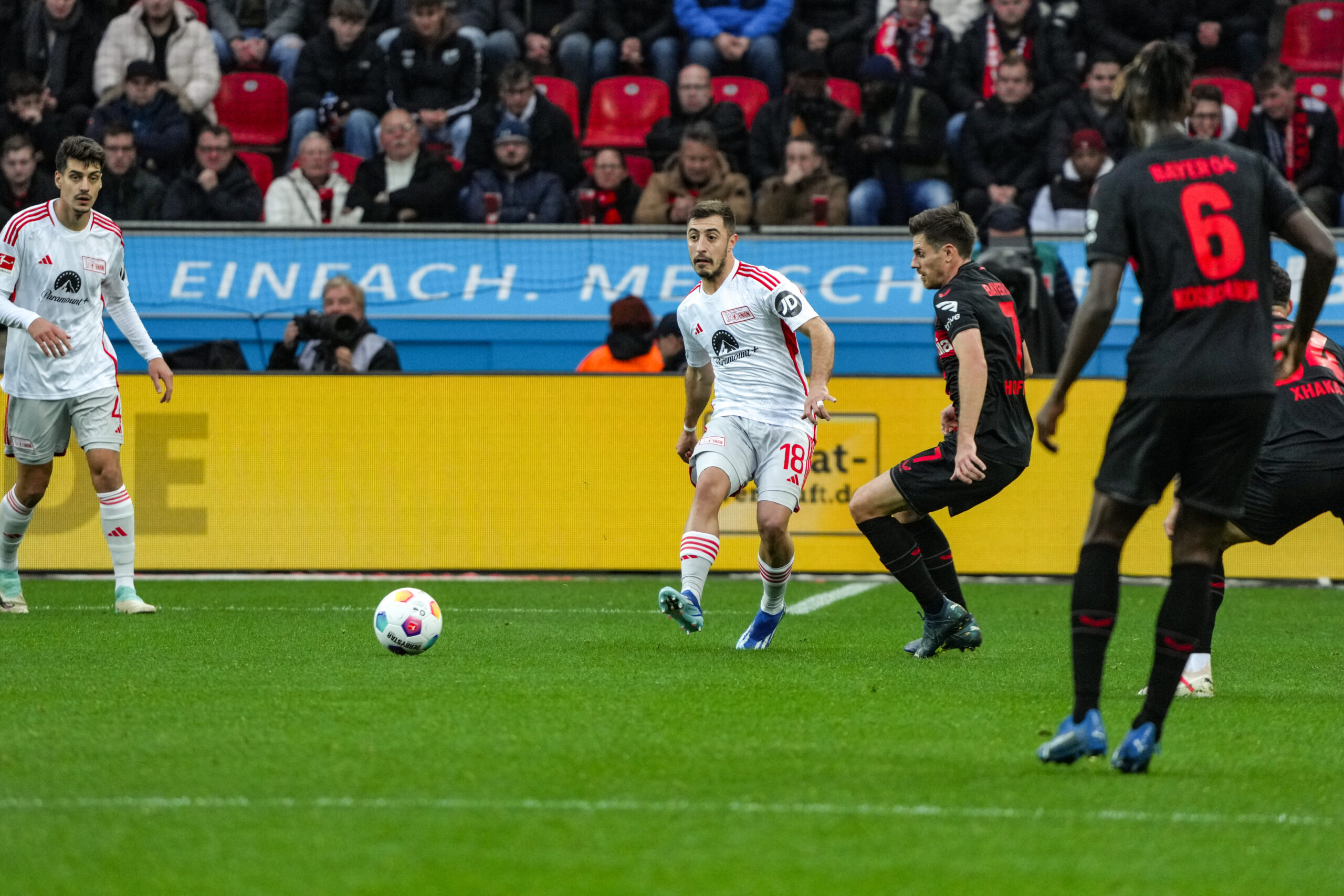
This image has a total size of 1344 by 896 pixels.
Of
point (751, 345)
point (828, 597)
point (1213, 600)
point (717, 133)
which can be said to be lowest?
point (828, 597)

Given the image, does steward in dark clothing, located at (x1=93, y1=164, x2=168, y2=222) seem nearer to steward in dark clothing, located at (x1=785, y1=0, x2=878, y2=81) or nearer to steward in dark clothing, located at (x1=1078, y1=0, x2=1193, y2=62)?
steward in dark clothing, located at (x1=785, y1=0, x2=878, y2=81)

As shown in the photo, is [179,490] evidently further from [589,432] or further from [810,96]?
[810,96]

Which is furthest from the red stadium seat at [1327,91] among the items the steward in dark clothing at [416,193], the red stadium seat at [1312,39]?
the steward in dark clothing at [416,193]

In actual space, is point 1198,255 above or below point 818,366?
above

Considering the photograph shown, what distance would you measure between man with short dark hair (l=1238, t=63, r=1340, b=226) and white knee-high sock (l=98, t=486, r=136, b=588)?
1060 centimetres

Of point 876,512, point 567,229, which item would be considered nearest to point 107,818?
point 876,512

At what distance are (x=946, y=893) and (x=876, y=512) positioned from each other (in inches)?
172

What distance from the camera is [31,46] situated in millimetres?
16859

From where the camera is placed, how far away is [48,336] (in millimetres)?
8750

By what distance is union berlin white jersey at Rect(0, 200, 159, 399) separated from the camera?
904 centimetres

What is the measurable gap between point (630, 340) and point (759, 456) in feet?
15.6

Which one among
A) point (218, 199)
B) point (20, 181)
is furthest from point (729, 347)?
point (20, 181)

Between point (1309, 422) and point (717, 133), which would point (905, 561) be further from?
point (717, 133)

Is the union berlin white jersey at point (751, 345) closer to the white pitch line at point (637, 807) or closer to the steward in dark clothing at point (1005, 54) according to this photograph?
the white pitch line at point (637, 807)
